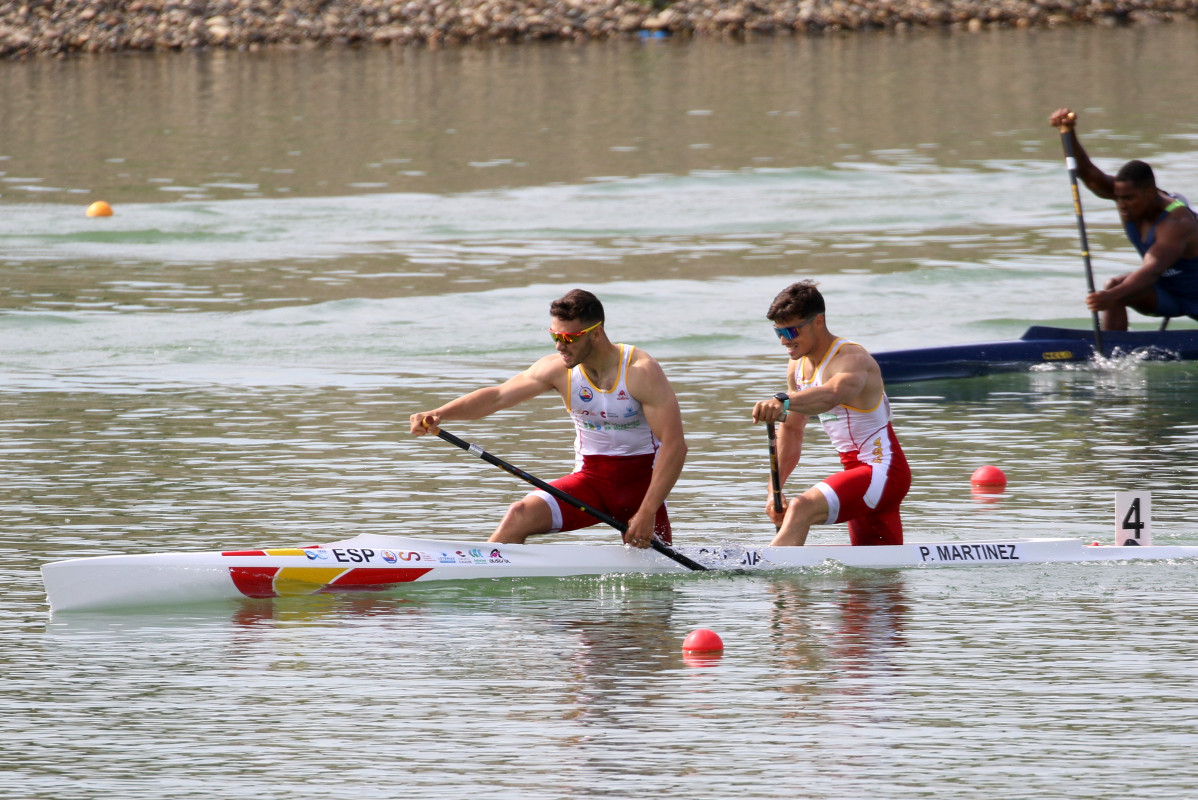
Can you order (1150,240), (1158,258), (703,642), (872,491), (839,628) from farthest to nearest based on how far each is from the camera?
(1150,240)
(1158,258)
(872,491)
(839,628)
(703,642)

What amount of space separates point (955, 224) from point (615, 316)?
676 cm

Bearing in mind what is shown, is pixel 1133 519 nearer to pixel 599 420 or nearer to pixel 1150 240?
pixel 599 420

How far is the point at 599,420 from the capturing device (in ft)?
30.7

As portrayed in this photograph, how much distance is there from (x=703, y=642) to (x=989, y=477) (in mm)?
3886

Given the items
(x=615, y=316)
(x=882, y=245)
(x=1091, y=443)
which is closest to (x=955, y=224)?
(x=882, y=245)

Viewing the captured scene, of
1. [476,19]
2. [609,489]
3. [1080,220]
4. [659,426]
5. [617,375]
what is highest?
[476,19]

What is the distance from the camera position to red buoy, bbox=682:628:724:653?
26.6 feet

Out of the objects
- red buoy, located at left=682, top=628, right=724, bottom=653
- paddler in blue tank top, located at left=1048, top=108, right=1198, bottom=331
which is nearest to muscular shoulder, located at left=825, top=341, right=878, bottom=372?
red buoy, located at left=682, top=628, right=724, bottom=653

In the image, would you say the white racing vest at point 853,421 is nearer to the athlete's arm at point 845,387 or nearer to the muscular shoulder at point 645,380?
the athlete's arm at point 845,387

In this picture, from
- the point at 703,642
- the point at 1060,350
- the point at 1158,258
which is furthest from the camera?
the point at 1060,350

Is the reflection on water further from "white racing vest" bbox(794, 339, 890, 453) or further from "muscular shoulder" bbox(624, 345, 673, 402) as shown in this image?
"muscular shoulder" bbox(624, 345, 673, 402)

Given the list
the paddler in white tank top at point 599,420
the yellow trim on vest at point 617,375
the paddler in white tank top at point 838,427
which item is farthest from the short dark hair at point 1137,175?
the yellow trim on vest at point 617,375

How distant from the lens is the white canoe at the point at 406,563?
8969mm

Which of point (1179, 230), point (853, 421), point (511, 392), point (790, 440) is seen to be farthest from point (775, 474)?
point (1179, 230)
